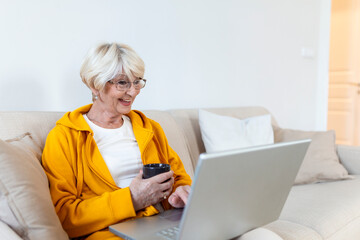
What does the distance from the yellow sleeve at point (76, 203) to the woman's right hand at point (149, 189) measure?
0.09ft

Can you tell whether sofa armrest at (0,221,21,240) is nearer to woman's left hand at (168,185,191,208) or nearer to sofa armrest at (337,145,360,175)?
woman's left hand at (168,185,191,208)

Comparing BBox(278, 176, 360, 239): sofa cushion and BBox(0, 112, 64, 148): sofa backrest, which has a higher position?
BBox(0, 112, 64, 148): sofa backrest

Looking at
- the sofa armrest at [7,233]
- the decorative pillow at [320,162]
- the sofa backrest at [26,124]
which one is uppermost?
the sofa backrest at [26,124]

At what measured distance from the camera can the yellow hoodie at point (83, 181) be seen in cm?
115

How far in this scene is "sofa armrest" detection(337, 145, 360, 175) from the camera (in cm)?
230

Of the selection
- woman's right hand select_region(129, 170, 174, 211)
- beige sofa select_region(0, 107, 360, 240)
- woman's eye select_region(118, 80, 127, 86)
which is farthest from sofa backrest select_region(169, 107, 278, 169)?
woman's right hand select_region(129, 170, 174, 211)

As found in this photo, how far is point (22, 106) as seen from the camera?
1.65 meters

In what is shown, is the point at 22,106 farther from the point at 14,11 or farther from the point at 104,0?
the point at 104,0

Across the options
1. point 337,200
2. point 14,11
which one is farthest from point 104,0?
point 337,200

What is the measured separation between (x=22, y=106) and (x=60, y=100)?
0.58 feet

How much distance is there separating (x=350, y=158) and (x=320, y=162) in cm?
30

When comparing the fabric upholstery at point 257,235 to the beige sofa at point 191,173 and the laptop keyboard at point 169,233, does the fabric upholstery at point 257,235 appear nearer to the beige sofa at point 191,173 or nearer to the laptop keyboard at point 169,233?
the beige sofa at point 191,173

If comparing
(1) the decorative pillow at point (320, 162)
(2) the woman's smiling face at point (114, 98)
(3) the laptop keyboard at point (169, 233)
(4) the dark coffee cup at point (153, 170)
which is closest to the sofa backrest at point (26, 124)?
(2) the woman's smiling face at point (114, 98)

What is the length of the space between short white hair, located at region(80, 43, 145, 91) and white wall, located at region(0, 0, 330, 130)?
425 millimetres
